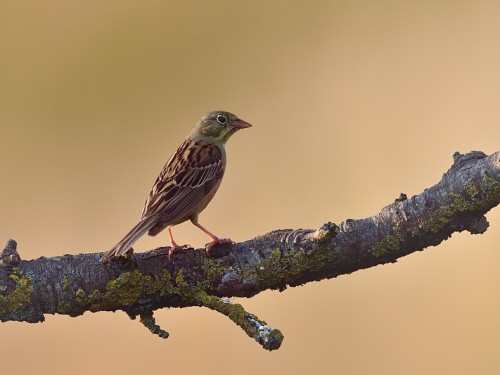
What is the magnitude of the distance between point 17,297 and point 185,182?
1.94 meters

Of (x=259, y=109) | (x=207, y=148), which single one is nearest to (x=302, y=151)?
(x=259, y=109)

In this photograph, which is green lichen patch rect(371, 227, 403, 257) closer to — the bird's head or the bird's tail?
the bird's tail

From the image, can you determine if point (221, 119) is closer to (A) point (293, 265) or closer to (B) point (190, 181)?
(B) point (190, 181)

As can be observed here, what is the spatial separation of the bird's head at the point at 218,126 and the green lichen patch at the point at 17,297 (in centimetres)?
310

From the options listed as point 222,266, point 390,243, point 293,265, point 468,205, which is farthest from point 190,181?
point 468,205

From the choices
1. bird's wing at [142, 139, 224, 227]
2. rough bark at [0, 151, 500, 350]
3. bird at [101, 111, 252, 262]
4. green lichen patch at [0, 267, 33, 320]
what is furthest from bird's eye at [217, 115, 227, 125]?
green lichen patch at [0, 267, 33, 320]

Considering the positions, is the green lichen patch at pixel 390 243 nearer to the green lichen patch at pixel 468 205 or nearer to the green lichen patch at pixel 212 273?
the green lichen patch at pixel 468 205

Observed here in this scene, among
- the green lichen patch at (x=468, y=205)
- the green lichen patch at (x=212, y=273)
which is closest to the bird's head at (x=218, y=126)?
the green lichen patch at (x=212, y=273)

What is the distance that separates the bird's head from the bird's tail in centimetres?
181

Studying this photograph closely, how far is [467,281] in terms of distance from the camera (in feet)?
41.8

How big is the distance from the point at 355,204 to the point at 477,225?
8548mm

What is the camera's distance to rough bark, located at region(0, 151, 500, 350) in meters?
5.00

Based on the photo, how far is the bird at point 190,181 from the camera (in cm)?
634

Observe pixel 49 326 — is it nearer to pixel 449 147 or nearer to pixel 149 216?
pixel 449 147
